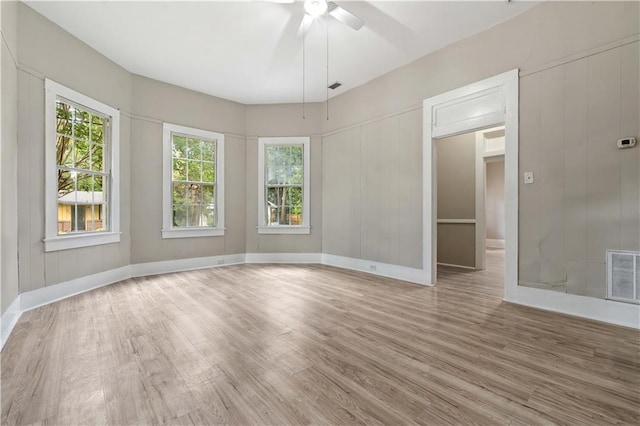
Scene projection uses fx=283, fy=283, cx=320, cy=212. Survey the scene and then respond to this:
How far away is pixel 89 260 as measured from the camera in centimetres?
376

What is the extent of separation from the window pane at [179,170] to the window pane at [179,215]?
1.73 feet

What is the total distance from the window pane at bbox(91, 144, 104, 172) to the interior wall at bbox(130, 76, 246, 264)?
0.49 meters

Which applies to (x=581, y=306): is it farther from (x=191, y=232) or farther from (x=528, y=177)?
(x=191, y=232)

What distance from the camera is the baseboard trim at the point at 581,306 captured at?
2545 mm

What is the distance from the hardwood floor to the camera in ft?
4.82

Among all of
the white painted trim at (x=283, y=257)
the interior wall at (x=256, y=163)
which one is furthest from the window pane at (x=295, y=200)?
the white painted trim at (x=283, y=257)

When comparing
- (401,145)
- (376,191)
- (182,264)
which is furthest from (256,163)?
(401,145)

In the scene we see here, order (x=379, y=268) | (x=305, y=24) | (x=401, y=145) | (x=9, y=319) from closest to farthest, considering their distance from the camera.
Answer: (x=9, y=319) < (x=305, y=24) < (x=401, y=145) < (x=379, y=268)

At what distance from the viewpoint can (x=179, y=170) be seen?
5094mm

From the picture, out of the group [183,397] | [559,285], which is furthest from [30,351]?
[559,285]

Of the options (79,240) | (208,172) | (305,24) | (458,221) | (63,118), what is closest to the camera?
(305,24)

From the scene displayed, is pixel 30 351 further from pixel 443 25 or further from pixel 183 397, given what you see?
pixel 443 25

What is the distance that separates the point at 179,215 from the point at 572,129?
18.4ft

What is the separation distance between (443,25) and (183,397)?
4.35 metres
